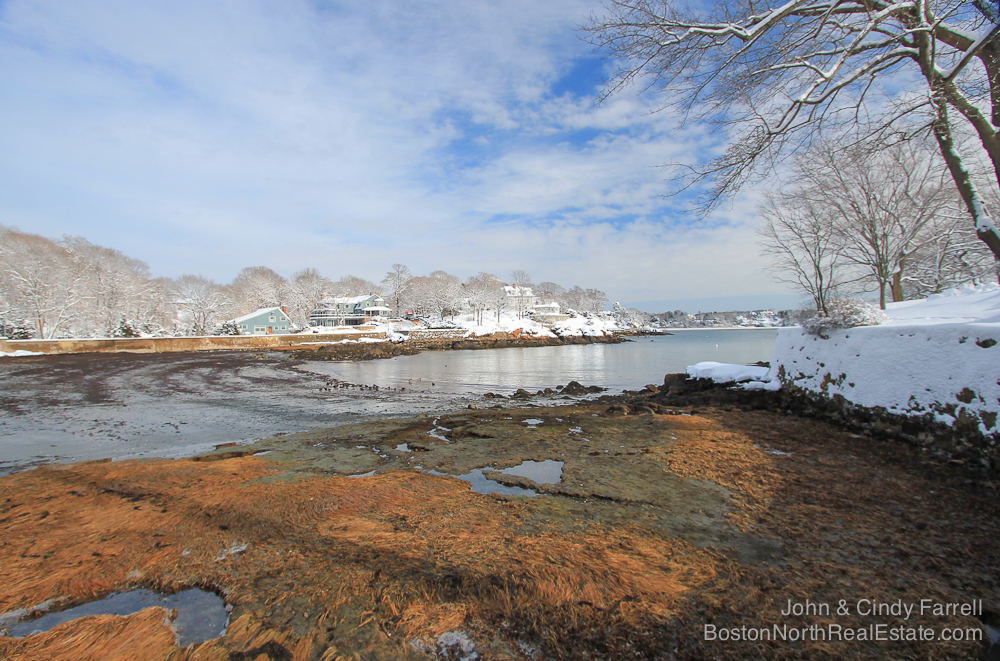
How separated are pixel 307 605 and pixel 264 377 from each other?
23.5 meters

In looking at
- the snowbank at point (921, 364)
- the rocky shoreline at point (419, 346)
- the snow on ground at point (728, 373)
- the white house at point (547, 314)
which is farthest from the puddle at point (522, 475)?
the white house at point (547, 314)

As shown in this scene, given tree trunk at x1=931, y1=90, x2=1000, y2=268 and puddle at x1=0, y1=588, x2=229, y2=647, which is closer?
puddle at x1=0, y1=588, x2=229, y2=647

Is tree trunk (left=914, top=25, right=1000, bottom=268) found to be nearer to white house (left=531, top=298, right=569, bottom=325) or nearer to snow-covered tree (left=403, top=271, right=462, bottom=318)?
snow-covered tree (left=403, top=271, right=462, bottom=318)

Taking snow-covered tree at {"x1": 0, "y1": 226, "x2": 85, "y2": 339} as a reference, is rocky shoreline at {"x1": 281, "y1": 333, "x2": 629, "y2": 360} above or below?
below

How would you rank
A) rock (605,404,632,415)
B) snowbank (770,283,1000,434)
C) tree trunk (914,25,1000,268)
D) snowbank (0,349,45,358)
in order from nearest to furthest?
tree trunk (914,25,1000,268) < snowbank (770,283,1000,434) < rock (605,404,632,415) < snowbank (0,349,45,358)

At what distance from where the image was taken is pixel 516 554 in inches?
130

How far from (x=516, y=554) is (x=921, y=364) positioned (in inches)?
297

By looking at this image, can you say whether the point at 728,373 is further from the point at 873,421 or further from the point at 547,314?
the point at 547,314

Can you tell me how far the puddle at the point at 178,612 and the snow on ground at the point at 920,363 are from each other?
861 centimetres

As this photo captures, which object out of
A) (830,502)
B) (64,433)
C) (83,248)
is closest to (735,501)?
(830,502)

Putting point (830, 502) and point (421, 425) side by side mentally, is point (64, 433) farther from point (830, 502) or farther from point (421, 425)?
point (830, 502)

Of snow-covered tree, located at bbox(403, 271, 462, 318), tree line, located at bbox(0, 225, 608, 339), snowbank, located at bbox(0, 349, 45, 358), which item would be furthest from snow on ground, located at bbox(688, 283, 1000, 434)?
snow-covered tree, located at bbox(403, 271, 462, 318)

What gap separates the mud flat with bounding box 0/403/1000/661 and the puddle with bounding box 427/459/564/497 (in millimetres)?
114

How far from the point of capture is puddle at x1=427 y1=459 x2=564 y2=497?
5059 mm
